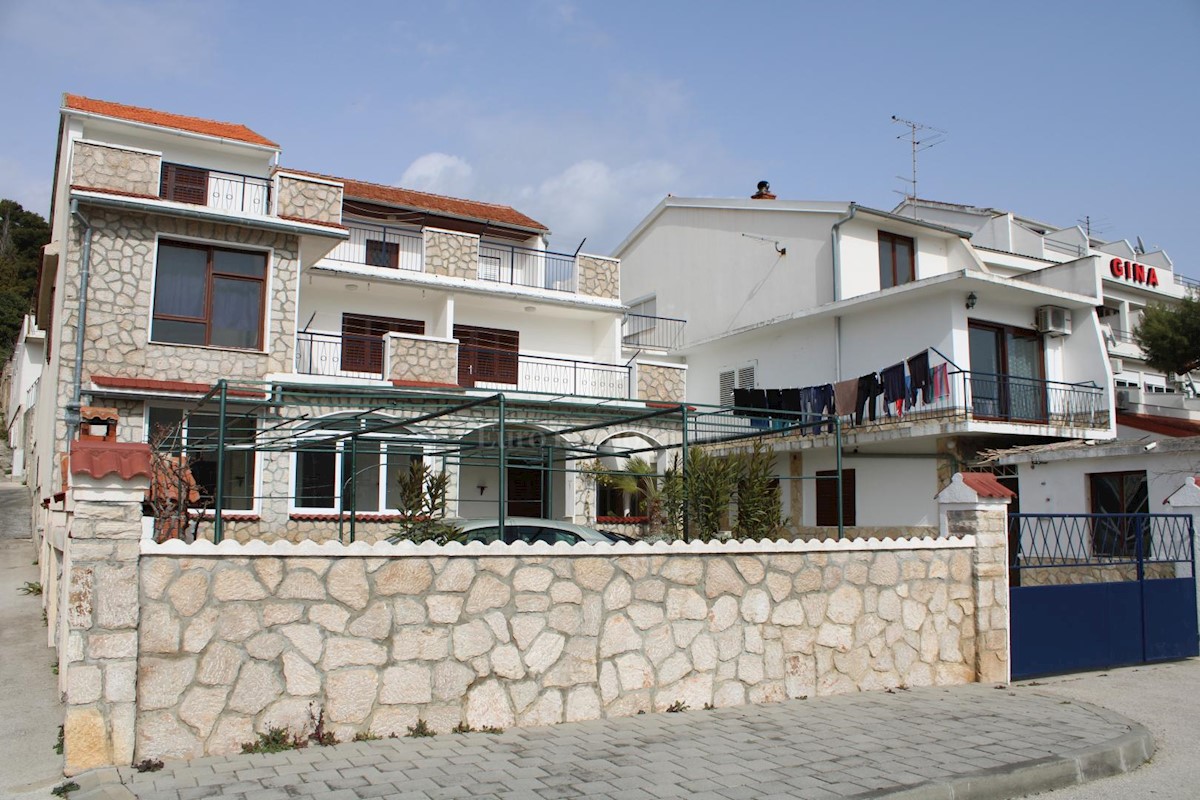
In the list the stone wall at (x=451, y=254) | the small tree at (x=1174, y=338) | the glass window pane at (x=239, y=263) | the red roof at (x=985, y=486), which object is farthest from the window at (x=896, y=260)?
the glass window pane at (x=239, y=263)

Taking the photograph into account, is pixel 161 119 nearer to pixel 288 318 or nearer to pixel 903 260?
pixel 288 318

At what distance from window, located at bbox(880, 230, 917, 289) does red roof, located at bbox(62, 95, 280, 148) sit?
48.6 ft

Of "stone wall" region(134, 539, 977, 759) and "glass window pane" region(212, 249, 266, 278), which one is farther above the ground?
"glass window pane" region(212, 249, 266, 278)

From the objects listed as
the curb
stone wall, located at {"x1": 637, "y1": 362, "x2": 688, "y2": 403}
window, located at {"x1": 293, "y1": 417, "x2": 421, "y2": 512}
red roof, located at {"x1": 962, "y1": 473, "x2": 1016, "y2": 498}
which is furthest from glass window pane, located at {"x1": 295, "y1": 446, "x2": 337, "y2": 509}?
the curb

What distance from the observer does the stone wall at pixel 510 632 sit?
6660mm

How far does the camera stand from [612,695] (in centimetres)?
829

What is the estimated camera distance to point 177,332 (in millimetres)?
16828

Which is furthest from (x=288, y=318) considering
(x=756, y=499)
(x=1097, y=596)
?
(x=1097, y=596)

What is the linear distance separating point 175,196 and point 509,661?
49.1ft

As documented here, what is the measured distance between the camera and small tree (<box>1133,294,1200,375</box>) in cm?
2666

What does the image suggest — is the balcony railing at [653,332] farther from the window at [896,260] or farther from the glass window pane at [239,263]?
the glass window pane at [239,263]

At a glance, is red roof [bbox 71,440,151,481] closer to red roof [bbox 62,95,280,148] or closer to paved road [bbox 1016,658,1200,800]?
paved road [bbox 1016,658,1200,800]

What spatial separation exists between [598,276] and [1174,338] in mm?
16871

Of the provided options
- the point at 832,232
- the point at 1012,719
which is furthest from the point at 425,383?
the point at 1012,719
